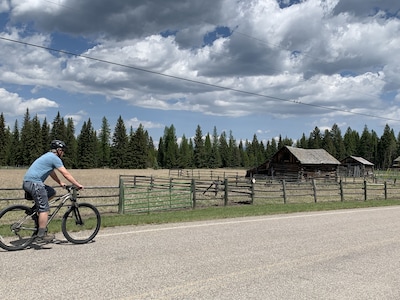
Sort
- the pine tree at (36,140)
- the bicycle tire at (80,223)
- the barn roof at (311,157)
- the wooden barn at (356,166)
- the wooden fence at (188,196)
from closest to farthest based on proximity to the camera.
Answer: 1. the bicycle tire at (80,223)
2. the wooden fence at (188,196)
3. the barn roof at (311,157)
4. the wooden barn at (356,166)
5. the pine tree at (36,140)

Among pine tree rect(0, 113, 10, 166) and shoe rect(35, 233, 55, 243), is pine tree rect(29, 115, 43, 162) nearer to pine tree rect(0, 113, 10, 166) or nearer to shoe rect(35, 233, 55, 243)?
pine tree rect(0, 113, 10, 166)

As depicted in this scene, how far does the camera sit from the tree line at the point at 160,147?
103375 millimetres

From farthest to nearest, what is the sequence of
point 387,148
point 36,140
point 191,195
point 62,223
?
point 387,148 → point 36,140 → point 191,195 → point 62,223

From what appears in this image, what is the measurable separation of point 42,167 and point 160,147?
137m

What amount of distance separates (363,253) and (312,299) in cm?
315

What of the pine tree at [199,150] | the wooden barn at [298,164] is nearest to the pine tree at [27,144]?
the pine tree at [199,150]

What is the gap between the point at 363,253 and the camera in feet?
23.9

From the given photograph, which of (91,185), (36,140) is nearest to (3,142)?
(36,140)

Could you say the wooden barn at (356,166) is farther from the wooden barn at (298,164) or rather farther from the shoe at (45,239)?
the shoe at (45,239)

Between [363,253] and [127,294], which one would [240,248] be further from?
[127,294]

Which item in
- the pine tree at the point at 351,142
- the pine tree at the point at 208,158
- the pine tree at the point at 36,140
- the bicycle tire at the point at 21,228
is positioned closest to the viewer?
the bicycle tire at the point at 21,228

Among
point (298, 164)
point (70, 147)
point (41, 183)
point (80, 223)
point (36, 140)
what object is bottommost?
point (80, 223)

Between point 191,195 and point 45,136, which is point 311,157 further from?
point 45,136

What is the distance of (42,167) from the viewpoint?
729cm
